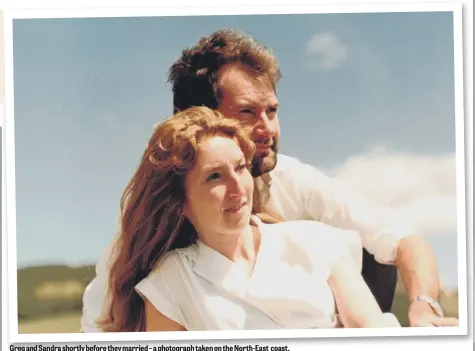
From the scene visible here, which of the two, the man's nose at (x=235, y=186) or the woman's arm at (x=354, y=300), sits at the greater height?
the man's nose at (x=235, y=186)

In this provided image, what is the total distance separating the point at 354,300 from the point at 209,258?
639 mm

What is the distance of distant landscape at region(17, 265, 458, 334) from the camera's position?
9.32ft

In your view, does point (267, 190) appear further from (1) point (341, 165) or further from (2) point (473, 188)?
(2) point (473, 188)

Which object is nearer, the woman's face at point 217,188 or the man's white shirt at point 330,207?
the woman's face at point 217,188

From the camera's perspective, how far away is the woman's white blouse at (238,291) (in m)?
2.76

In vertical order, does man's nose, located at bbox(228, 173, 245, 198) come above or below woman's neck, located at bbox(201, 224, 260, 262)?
above

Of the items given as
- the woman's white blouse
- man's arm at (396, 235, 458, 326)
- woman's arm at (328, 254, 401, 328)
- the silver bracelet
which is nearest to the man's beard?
the woman's white blouse

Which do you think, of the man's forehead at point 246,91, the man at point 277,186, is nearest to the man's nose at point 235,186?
the man at point 277,186

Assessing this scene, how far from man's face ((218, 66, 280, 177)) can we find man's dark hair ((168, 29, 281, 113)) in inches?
1.2

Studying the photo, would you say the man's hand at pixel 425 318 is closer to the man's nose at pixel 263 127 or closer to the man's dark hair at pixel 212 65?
the man's nose at pixel 263 127

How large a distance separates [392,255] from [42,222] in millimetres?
1512

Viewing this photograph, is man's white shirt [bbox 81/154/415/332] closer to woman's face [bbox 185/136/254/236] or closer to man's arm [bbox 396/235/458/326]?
man's arm [bbox 396/235/458/326]

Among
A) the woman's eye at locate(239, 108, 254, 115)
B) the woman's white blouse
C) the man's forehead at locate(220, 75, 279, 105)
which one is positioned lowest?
the woman's white blouse

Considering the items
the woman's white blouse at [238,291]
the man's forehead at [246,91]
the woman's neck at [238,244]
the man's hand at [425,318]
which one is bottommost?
the man's hand at [425,318]
